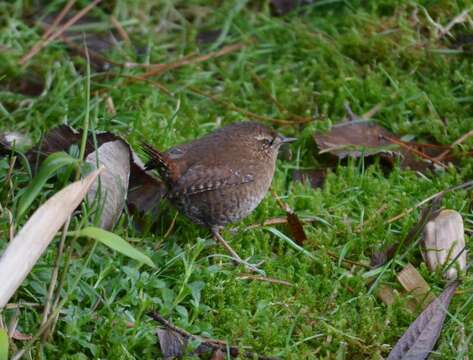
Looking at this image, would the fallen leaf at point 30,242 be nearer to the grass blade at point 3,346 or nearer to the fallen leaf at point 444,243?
the grass blade at point 3,346

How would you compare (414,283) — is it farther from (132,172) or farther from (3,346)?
(3,346)

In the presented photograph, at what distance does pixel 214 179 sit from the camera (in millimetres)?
4488

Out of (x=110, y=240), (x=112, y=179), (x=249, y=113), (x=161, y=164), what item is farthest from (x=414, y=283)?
(x=249, y=113)

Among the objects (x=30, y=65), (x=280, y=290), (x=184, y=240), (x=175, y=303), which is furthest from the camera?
(x=30, y=65)

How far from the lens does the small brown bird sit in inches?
175

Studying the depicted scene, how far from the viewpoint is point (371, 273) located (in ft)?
14.2

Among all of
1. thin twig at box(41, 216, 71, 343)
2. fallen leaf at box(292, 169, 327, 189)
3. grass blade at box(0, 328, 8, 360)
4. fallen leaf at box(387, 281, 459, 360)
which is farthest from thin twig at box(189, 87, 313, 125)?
grass blade at box(0, 328, 8, 360)

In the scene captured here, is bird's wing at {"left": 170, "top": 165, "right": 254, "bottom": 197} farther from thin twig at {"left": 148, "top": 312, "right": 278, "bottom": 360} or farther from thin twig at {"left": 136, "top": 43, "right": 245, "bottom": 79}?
thin twig at {"left": 136, "top": 43, "right": 245, "bottom": 79}

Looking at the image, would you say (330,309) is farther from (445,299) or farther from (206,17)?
(206,17)

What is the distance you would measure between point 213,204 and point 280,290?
569mm

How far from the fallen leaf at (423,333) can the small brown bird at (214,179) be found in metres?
0.88

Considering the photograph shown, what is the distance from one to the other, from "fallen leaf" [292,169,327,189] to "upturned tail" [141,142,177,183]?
0.99m

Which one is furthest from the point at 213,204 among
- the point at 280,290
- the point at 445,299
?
the point at 445,299

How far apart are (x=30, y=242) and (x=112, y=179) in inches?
45.4
